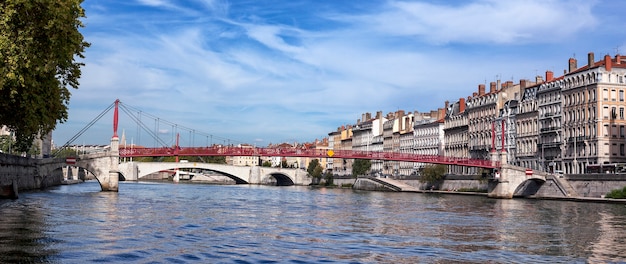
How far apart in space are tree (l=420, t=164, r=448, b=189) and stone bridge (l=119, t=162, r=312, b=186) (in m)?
35.0

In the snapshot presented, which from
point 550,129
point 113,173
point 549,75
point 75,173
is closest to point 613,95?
point 550,129

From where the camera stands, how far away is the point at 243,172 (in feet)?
405

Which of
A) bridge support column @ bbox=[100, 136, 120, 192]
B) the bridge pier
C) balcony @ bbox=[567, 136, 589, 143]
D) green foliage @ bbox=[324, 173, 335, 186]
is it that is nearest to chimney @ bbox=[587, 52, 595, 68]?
balcony @ bbox=[567, 136, 589, 143]

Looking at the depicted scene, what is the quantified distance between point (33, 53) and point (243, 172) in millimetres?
99229

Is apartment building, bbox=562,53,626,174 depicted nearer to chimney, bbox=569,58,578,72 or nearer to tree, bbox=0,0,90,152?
chimney, bbox=569,58,578,72

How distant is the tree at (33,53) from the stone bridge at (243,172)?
82132mm

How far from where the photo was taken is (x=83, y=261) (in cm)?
1762

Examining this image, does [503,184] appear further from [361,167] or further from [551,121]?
[361,167]

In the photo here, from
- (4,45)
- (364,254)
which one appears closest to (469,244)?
(364,254)

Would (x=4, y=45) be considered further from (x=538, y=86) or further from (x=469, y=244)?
(x=538, y=86)

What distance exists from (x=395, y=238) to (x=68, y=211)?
15932mm

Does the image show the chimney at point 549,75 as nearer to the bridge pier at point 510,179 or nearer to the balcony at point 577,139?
the balcony at point 577,139

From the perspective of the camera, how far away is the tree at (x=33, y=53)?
23.5 m

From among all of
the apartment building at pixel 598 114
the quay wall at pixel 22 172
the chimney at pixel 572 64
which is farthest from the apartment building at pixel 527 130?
the quay wall at pixel 22 172
